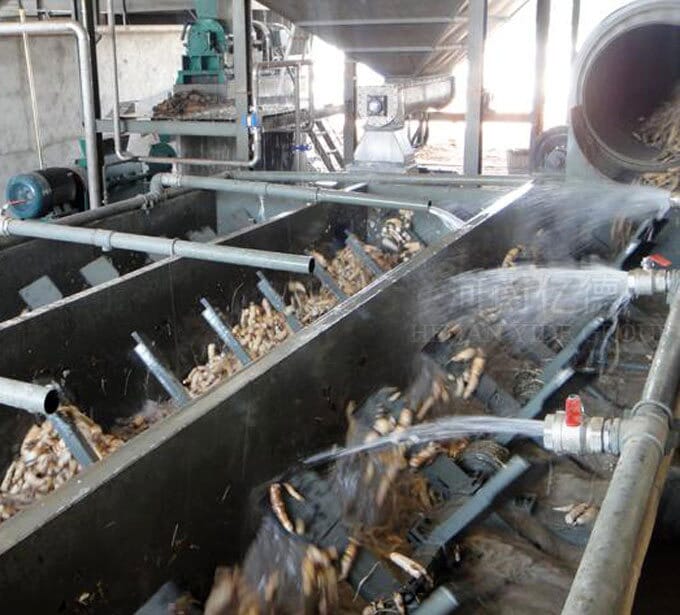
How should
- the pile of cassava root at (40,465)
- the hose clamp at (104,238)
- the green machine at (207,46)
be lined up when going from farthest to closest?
the green machine at (207,46) < the hose clamp at (104,238) < the pile of cassava root at (40,465)

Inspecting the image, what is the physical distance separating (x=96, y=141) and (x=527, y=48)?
977 cm

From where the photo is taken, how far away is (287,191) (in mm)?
2965

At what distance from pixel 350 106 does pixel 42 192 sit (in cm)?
259

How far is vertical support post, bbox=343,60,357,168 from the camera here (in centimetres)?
552

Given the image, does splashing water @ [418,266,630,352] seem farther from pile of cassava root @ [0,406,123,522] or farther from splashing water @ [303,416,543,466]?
pile of cassava root @ [0,406,123,522]

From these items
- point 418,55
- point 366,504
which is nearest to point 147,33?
point 418,55

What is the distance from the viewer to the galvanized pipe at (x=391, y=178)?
334 cm

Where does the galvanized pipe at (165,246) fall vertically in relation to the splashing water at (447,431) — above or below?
above

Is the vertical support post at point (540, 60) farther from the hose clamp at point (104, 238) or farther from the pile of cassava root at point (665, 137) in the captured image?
the hose clamp at point (104, 238)

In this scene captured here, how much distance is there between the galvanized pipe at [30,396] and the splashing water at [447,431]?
0.75 meters

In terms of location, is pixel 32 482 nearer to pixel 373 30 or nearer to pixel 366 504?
pixel 366 504

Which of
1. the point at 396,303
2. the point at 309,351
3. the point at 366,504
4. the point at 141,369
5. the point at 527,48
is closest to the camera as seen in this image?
the point at 309,351

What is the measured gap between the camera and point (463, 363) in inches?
95.1

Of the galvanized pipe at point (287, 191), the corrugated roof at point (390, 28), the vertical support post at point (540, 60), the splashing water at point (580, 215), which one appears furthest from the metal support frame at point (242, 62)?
the vertical support post at point (540, 60)
